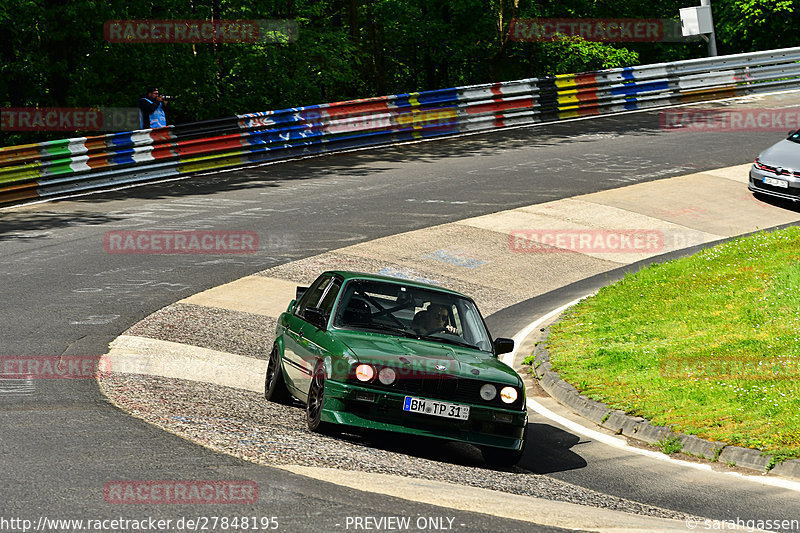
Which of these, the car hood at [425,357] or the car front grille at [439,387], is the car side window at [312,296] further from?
the car front grille at [439,387]

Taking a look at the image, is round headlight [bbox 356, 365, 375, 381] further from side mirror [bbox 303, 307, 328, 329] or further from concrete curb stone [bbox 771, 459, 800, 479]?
concrete curb stone [bbox 771, 459, 800, 479]

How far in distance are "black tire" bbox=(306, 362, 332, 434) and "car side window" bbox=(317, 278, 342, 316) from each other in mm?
932

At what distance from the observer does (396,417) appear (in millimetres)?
8297

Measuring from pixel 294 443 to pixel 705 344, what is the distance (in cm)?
626

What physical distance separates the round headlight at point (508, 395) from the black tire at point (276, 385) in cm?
247

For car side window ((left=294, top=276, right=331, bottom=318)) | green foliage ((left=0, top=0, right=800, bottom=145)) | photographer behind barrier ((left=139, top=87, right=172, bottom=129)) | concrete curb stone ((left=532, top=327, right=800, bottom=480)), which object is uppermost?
green foliage ((left=0, top=0, right=800, bottom=145))

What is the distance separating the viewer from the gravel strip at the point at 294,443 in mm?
7527

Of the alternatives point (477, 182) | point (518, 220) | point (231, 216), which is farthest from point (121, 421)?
point (477, 182)

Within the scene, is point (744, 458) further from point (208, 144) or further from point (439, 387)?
point (208, 144)

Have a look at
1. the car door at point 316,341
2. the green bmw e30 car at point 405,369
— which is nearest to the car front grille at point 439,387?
the green bmw e30 car at point 405,369

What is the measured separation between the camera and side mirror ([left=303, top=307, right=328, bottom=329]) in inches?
365

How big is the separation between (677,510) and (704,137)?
20047 mm

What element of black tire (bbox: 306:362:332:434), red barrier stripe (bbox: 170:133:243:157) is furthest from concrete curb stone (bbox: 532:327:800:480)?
red barrier stripe (bbox: 170:133:243:157)

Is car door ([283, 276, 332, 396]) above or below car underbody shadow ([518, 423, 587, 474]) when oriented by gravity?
above
